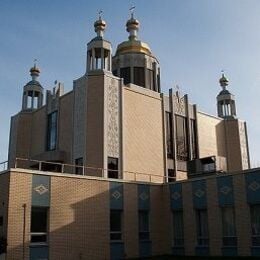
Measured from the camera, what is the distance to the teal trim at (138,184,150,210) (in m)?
26.9

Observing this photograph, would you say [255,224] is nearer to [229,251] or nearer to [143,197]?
[229,251]

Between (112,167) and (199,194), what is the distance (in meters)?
6.93

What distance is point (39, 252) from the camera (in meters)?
21.4

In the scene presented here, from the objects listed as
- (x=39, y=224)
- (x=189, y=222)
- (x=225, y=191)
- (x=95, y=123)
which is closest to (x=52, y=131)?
(x=95, y=123)

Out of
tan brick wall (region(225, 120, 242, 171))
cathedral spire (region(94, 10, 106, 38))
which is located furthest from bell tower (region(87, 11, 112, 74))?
tan brick wall (region(225, 120, 242, 171))

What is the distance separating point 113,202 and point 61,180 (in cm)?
389

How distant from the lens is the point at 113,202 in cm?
2547

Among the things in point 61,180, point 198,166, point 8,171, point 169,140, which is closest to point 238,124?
point 169,140

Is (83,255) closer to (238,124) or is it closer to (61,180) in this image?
(61,180)

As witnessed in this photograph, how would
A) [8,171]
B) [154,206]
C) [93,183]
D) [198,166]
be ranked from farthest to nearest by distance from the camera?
1. [198,166]
2. [154,206]
3. [93,183]
4. [8,171]

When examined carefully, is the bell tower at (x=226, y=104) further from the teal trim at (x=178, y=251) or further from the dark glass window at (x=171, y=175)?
the teal trim at (x=178, y=251)

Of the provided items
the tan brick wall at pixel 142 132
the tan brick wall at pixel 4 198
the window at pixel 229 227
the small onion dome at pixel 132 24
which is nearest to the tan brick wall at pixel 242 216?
the window at pixel 229 227

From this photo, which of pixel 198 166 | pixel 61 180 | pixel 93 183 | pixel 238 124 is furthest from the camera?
pixel 238 124

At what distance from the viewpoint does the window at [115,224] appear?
82.8ft
